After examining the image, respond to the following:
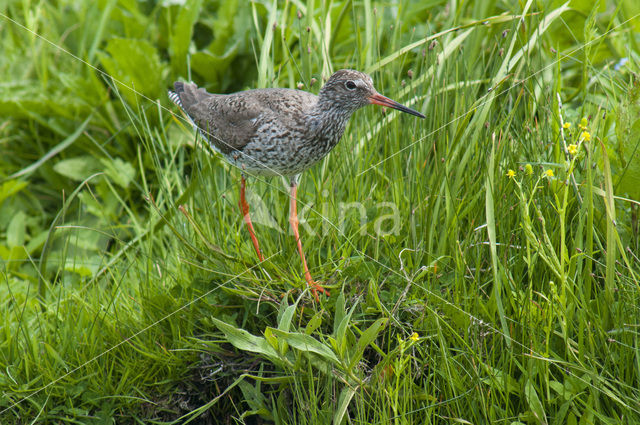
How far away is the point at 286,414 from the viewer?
272 centimetres

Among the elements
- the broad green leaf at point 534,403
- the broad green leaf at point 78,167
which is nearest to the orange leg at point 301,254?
the broad green leaf at point 534,403

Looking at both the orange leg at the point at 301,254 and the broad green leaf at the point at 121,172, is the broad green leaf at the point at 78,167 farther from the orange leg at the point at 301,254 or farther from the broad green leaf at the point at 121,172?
the orange leg at the point at 301,254

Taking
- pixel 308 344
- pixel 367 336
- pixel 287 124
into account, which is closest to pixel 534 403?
pixel 367 336

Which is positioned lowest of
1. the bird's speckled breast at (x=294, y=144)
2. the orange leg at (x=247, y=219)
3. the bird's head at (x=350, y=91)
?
the orange leg at (x=247, y=219)

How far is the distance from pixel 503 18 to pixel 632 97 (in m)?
0.85

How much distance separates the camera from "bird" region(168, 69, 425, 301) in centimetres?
→ 287

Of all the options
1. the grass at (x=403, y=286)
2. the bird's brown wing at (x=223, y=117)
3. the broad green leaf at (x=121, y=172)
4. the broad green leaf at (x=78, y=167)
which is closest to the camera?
the grass at (x=403, y=286)

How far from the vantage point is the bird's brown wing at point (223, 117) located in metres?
3.11

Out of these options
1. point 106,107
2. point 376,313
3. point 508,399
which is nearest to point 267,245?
point 376,313

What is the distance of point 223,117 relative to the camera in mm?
3262

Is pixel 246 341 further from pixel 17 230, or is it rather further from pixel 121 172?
pixel 17 230

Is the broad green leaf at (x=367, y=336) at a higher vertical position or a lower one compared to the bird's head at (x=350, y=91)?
lower

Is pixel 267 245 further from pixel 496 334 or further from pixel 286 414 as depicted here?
pixel 496 334

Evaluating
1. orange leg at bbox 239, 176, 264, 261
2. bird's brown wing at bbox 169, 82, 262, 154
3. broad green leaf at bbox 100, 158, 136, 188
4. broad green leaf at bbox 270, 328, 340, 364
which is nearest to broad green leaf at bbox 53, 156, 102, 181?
broad green leaf at bbox 100, 158, 136, 188
